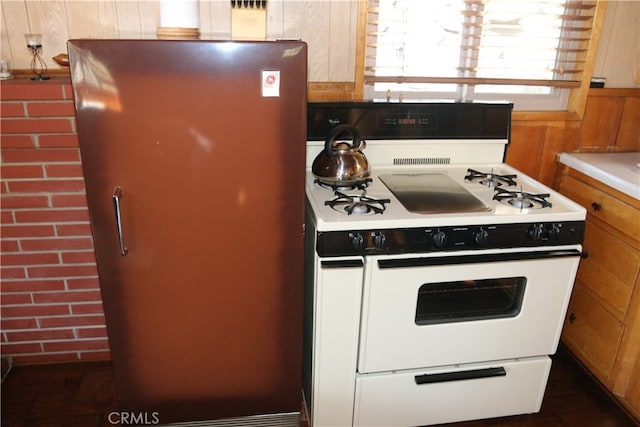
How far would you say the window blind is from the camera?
7.23ft

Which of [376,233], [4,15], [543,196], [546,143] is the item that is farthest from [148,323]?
[546,143]

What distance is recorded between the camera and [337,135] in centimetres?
193

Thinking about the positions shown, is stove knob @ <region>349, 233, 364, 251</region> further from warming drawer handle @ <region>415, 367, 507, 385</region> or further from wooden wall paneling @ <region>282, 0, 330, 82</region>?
wooden wall paneling @ <region>282, 0, 330, 82</region>

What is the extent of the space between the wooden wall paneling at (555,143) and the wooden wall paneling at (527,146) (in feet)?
→ 0.08

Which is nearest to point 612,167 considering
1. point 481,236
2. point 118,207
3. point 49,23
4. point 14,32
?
point 481,236

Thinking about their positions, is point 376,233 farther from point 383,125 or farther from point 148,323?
point 148,323

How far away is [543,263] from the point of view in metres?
1.79

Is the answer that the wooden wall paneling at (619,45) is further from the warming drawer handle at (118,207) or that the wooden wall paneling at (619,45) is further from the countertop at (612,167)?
the warming drawer handle at (118,207)

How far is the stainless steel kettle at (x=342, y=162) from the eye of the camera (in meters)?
1.91

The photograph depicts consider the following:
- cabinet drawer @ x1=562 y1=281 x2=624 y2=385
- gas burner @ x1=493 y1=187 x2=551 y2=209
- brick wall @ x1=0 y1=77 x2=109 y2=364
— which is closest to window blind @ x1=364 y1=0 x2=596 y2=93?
gas burner @ x1=493 y1=187 x2=551 y2=209

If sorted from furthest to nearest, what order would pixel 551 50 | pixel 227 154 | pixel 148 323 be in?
1. pixel 551 50
2. pixel 148 323
3. pixel 227 154

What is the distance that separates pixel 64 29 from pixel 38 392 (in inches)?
58.6

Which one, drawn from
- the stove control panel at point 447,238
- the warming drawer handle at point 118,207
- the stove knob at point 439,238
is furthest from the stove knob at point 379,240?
the warming drawer handle at point 118,207

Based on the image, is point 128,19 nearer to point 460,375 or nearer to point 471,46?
point 471,46
